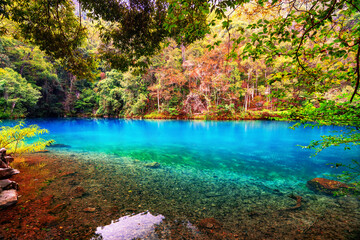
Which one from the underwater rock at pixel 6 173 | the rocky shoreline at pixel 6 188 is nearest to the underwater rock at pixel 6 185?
the rocky shoreline at pixel 6 188

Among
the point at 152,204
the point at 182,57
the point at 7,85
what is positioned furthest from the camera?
the point at 182,57

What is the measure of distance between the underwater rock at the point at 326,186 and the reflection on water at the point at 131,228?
15.6ft

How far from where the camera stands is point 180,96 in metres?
32.1

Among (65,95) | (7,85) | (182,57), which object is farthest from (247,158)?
(65,95)

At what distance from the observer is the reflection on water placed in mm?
2768

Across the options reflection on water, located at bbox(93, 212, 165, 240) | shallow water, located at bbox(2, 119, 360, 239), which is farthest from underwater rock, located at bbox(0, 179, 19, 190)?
reflection on water, located at bbox(93, 212, 165, 240)

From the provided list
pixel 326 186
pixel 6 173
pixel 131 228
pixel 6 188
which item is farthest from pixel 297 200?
pixel 6 173

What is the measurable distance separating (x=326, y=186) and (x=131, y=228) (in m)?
5.64

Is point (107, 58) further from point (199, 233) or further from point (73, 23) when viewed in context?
point (199, 233)

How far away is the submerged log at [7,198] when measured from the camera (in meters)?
3.10

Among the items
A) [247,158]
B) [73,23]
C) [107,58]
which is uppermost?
[73,23]

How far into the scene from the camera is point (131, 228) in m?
2.97

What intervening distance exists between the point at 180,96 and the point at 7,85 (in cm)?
2619

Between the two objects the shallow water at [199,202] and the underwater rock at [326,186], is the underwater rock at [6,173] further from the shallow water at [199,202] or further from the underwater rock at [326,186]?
the underwater rock at [326,186]
